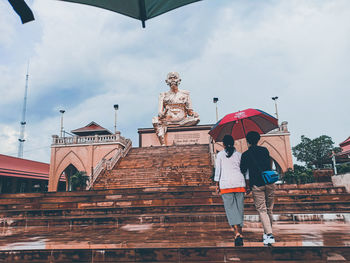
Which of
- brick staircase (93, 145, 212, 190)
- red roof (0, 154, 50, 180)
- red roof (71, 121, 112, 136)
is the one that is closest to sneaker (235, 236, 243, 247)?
brick staircase (93, 145, 212, 190)

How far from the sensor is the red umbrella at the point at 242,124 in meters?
4.45

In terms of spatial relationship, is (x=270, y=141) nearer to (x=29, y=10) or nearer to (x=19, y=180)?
(x=29, y=10)

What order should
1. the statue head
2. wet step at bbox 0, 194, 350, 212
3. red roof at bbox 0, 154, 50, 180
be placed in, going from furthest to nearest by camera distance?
the statue head → red roof at bbox 0, 154, 50, 180 → wet step at bbox 0, 194, 350, 212

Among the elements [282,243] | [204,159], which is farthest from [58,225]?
[204,159]

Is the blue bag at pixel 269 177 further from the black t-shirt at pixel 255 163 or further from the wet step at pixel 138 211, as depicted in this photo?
the wet step at pixel 138 211

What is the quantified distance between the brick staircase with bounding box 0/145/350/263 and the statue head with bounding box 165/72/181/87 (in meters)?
12.7

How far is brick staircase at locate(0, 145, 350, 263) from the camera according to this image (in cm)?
320

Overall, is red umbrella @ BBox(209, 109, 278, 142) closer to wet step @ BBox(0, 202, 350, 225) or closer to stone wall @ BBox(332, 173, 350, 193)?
wet step @ BBox(0, 202, 350, 225)

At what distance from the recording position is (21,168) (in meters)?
25.4

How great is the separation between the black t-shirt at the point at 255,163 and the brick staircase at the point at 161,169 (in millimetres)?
7310

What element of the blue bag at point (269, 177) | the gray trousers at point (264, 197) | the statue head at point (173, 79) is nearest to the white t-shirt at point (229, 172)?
the gray trousers at point (264, 197)

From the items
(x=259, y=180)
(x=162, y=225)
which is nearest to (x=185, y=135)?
(x=162, y=225)

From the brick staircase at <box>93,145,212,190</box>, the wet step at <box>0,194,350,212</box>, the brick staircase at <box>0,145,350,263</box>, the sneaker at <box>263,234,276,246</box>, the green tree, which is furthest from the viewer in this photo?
the green tree

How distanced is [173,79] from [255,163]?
20.4m
